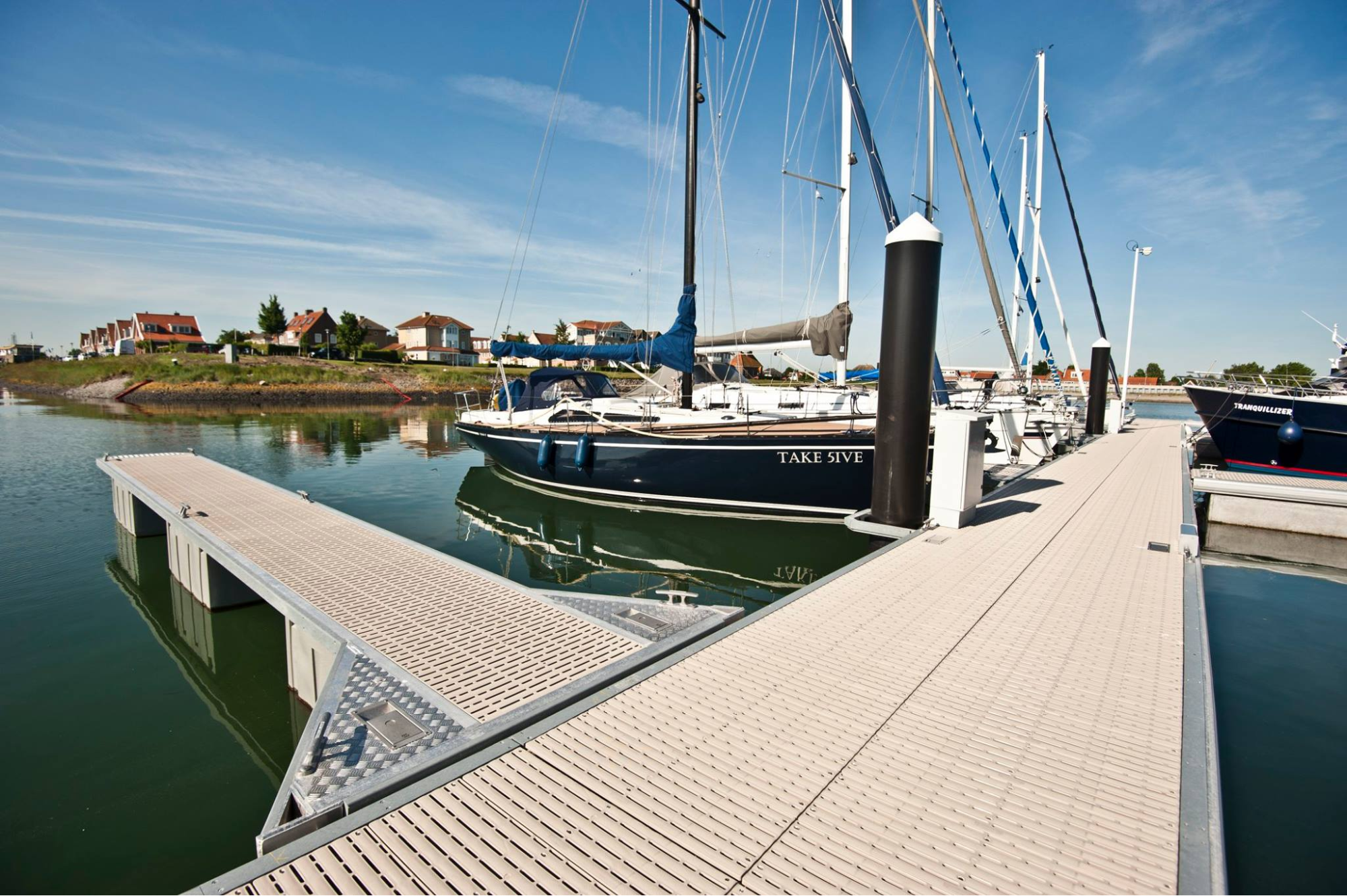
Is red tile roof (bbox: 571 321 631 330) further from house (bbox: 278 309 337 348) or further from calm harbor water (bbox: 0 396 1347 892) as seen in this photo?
calm harbor water (bbox: 0 396 1347 892)

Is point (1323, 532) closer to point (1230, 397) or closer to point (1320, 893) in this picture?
point (1230, 397)

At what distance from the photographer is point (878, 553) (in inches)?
230

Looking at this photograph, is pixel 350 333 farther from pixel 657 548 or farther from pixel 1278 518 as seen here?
pixel 1278 518

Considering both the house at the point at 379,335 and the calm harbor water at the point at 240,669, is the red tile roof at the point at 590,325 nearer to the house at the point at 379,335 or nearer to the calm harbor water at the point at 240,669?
the house at the point at 379,335

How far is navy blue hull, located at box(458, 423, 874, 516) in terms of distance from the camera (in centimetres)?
1055

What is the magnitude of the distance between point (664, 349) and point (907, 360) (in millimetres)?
7417

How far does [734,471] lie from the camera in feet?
36.3

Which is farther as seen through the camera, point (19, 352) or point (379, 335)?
point (19, 352)

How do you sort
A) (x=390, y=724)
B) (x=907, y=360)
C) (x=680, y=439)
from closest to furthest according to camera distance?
(x=390, y=724) → (x=907, y=360) → (x=680, y=439)

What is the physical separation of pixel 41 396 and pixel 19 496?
49.0m

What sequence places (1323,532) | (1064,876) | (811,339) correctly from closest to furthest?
1. (1064,876)
2. (1323,532)
3. (811,339)

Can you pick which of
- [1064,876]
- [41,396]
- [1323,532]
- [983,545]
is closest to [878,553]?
[983,545]

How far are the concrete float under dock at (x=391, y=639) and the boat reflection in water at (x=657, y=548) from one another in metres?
2.94

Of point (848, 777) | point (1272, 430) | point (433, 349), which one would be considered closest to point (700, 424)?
point (848, 777)
